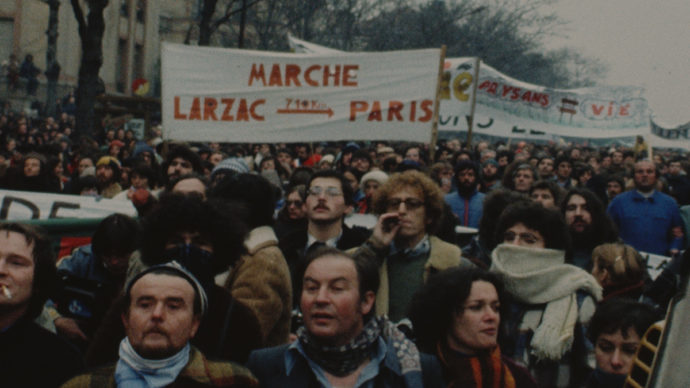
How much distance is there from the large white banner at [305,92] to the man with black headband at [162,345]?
19.8 ft

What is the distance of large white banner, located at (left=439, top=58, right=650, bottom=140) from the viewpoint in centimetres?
1417

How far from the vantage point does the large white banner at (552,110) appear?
14.2 m

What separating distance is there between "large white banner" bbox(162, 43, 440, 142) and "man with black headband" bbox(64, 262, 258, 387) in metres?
6.03

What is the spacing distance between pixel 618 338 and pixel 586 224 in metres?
2.05

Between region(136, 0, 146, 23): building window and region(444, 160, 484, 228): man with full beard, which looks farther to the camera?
region(136, 0, 146, 23): building window

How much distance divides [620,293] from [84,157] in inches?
285

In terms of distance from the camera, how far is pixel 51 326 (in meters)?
3.35

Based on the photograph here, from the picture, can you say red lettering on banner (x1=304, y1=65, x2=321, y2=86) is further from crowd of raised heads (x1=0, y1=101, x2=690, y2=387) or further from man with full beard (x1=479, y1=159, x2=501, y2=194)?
crowd of raised heads (x1=0, y1=101, x2=690, y2=387)

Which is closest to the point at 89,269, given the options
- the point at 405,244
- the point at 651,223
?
the point at 405,244

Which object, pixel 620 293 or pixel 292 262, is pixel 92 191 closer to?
pixel 292 262

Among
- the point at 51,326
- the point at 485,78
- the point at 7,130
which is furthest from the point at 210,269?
the point at 7,130

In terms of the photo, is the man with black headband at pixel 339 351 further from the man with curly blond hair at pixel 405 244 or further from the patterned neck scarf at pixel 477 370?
the man with curly blond hair at pixel 405 244

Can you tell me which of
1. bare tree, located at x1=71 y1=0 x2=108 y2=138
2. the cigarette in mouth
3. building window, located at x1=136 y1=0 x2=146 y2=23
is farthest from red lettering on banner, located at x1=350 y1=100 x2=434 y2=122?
building window, located at x1=136 y1=0 x2=146 y2=23

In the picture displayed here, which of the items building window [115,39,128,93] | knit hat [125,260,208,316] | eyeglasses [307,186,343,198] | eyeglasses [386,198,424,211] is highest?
building window [115,39,128,93]
